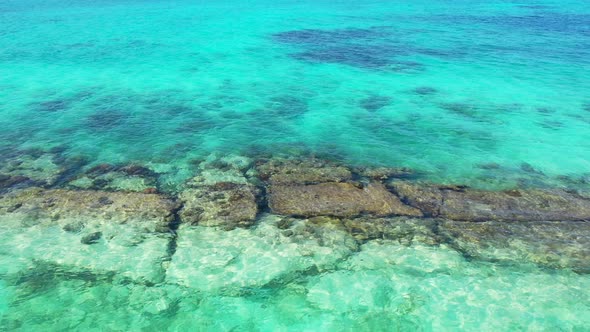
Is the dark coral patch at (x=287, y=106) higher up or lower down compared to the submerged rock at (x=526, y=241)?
higher up

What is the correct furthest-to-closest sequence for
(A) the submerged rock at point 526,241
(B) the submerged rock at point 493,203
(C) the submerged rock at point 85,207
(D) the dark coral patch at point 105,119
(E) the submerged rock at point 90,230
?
(D) the dark coral patch at point 105,119 < (B) the submerged rock at point 493,203 < (C) the submerged rock at point 85,207 < (A) the submerged rock at point 526,241 < (E) the submerged rock at point 90,230

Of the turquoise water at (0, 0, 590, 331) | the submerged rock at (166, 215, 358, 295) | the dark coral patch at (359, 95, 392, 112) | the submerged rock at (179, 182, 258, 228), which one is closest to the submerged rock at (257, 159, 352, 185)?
the turquoise water at (0, 0, 590, 331)

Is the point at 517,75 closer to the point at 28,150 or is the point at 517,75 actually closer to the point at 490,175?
the point at 490,175

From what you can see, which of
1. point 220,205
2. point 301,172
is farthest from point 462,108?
point 220,205

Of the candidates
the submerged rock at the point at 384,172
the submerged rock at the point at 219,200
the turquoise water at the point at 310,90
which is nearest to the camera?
the submerged rock at the point at 219,200

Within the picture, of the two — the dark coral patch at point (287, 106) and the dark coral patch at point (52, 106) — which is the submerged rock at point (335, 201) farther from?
the dark coral patch at point (52, 106)

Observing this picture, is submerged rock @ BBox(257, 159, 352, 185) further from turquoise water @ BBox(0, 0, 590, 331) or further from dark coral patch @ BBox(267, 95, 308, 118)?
dark coral patch @ BBox(267, 95, 308, 118)

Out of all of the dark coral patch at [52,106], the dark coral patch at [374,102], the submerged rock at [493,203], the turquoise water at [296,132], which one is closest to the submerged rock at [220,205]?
the turquoise water at [296,132]
